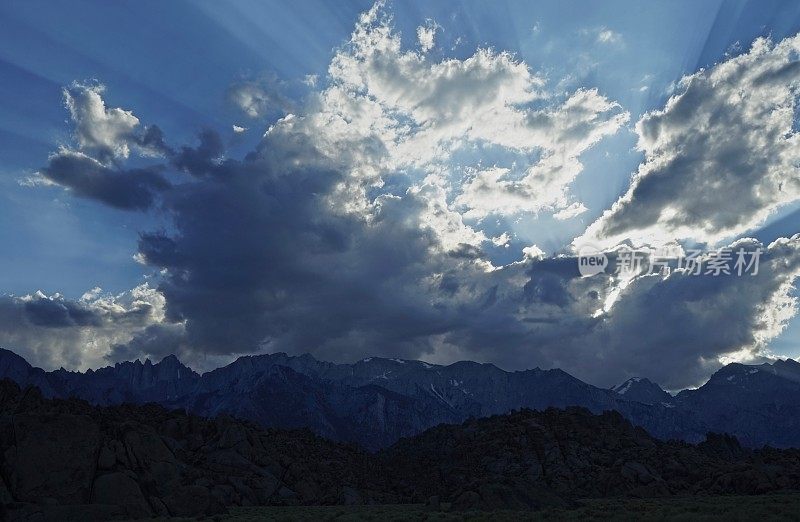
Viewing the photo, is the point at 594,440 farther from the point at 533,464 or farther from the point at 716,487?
the point at 716,487

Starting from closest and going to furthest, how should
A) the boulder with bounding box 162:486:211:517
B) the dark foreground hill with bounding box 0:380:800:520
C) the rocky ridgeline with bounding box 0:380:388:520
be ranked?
the rocky ridgeline with bounding box 0:380:388:520, the dark foreground hill with bounding box 0:380:800:520, the boulder with bounding box 162:486:211:517

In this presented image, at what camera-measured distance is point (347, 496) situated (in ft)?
330

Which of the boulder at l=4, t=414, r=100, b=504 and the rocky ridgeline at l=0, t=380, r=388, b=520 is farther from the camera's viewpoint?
the rocky ridgeline at l=0, t=380, r=388, b=520

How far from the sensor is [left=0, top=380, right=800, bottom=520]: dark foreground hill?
60619mm

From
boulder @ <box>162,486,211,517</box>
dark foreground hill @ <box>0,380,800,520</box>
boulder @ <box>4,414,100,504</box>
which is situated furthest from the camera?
boulder @ <box>162,486,211,517</box>

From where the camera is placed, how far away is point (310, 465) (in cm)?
12650

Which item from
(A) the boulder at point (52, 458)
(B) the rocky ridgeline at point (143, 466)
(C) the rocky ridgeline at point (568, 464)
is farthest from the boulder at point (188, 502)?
(C) the rocky ridgeline at point (568, 464)

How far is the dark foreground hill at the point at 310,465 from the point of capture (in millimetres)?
60619

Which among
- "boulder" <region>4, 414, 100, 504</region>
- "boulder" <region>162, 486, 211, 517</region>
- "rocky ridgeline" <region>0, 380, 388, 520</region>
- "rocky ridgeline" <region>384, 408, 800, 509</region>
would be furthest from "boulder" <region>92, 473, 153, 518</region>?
"rocky ridgeline" <region>384, 408, 800, 509</region>

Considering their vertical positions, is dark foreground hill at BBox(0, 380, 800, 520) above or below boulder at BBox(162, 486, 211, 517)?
above

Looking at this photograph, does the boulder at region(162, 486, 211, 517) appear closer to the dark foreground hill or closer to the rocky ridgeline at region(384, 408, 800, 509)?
the dark foreground hill

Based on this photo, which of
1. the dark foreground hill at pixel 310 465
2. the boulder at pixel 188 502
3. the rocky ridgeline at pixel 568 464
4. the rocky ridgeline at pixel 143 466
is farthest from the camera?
the rocky ridgeline at pixel 568 464

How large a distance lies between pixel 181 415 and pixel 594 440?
106376 millimetres

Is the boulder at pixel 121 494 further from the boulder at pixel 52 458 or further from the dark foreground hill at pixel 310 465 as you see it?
the boulder at pixel 52 458
